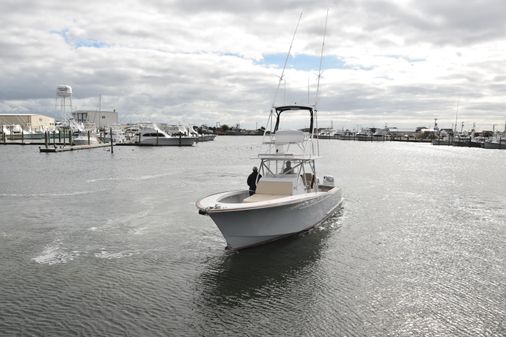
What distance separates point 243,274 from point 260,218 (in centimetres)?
214

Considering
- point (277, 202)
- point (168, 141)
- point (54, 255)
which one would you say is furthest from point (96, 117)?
point (277, 202)

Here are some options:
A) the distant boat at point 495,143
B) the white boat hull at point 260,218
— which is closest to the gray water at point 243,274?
the white boat hull at point 260,218

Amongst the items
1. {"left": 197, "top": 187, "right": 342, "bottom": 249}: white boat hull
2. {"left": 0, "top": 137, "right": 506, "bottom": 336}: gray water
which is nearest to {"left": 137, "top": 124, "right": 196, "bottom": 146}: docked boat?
{"left": 0, "top": 137, "right": 506, "bottom": 336}: gray water

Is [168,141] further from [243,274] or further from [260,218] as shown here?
[243,274]

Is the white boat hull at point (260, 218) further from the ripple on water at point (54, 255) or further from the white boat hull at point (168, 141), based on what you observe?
the white boat hull at point (168, 141)

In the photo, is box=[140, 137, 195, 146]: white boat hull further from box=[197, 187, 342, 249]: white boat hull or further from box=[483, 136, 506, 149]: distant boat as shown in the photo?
box=[197, 187, 342, 249]: white boat hull

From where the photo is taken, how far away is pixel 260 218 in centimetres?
1395

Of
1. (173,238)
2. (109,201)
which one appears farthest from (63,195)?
(173,238)

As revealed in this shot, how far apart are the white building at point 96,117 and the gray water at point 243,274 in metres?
146

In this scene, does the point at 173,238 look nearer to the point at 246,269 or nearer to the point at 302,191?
the point at 246,269

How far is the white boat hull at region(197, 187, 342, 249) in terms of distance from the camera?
13.2 metres

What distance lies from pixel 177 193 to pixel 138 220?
8.44 m

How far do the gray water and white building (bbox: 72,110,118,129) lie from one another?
146 meters

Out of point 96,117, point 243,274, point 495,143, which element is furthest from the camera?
point 96,117
